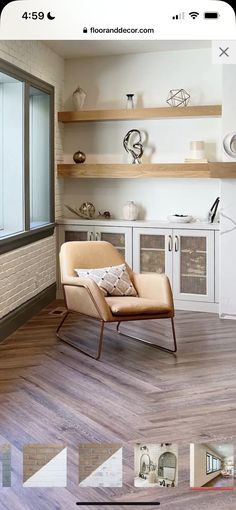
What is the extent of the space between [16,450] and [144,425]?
2.03 feet

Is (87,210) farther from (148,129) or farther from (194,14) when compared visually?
(194,14)

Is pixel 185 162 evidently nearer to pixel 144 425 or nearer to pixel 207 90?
pixel 207 90

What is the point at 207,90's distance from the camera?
5777mm

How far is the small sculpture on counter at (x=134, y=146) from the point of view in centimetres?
597

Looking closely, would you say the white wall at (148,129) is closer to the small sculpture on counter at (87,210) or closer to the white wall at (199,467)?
the small sculpture on counter at (87,210)

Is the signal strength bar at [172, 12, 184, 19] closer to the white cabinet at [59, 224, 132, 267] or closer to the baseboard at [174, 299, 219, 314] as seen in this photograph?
the baseboard at [174, 299, 219, 314]

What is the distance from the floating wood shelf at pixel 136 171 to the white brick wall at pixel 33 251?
0.22 metres

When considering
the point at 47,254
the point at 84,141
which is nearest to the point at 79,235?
the point at 47,254

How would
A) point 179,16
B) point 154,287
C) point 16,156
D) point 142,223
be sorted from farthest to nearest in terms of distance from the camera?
point 142,223
point 16,156
point 154,287
point 179,16

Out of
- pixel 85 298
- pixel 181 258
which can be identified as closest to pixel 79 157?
pixel 181 258

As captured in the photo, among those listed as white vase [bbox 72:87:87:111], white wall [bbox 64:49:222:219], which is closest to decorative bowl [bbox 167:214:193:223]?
white wall [bbox 64:49:222:219]

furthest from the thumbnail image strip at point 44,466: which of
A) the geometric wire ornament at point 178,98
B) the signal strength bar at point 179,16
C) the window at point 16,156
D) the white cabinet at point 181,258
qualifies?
the geometric wire ornament at point 178,98

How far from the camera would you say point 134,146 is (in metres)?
6.04

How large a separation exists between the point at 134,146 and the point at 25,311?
6.33ft
